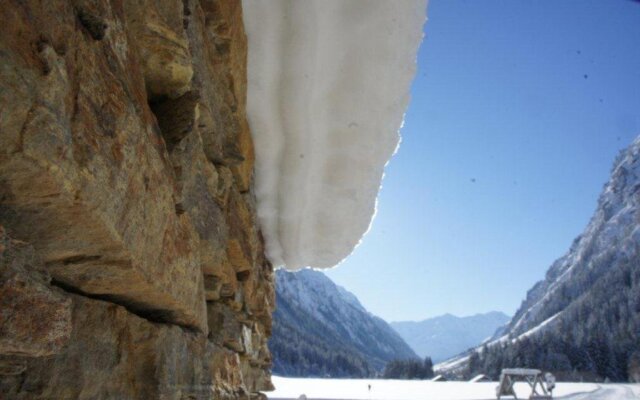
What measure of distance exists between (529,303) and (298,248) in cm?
19900

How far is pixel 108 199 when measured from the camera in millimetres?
1039

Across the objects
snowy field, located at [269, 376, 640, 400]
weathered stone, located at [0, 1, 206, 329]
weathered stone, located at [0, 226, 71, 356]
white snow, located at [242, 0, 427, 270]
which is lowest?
snowy field, located at [269, 376, 640, 400]

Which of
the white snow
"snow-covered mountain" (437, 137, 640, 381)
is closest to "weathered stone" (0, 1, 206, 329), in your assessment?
the white snow

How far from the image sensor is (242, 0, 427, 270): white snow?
7.67 feet

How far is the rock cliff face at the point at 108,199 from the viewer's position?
833 millimetres

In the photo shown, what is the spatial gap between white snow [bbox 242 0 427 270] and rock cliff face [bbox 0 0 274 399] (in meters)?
0.44

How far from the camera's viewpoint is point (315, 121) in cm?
287

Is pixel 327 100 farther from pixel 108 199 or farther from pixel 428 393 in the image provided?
pixel 428 393

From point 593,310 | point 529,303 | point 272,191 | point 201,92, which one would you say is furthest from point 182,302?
point 529,303

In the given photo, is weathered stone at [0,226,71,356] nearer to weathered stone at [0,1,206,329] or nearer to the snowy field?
weathered stone at [0,1,206,329]

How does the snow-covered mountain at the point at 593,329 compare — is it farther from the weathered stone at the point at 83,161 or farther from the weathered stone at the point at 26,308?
the weathered stone at the point at 26,308

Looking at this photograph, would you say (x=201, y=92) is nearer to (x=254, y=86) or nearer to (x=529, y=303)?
(x=254, y=86)

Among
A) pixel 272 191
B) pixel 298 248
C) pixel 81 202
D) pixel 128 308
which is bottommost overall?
pixel 128 308

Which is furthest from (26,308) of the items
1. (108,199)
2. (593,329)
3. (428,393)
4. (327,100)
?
(593,329)
